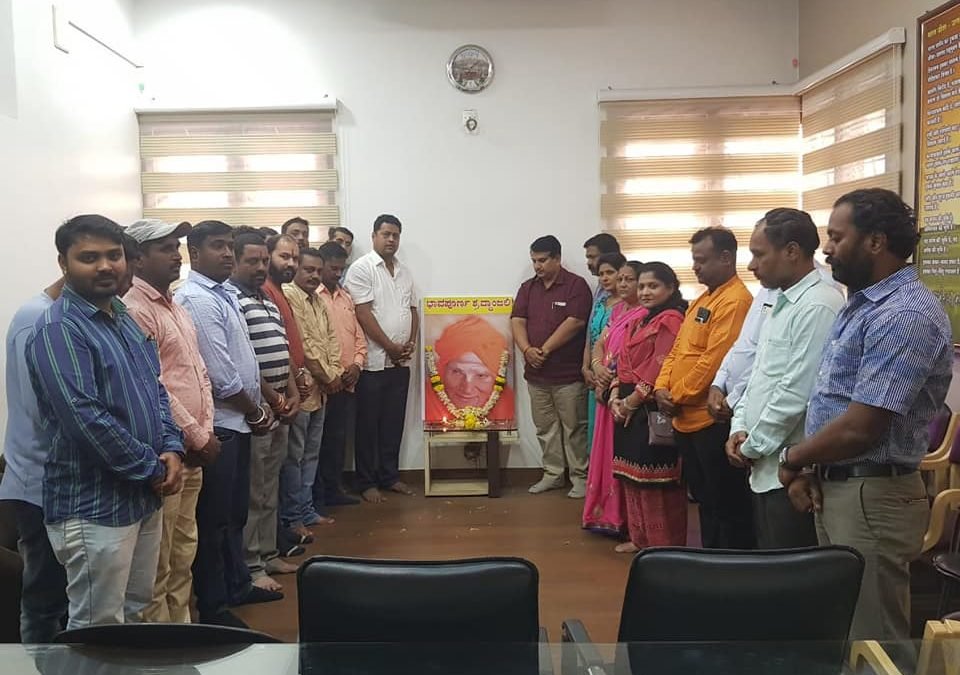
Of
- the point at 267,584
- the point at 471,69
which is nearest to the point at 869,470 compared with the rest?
the point at 267,584

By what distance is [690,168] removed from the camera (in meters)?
5.09

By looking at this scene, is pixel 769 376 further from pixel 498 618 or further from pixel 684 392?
pixel 498 618

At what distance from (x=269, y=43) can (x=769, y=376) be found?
162 inches

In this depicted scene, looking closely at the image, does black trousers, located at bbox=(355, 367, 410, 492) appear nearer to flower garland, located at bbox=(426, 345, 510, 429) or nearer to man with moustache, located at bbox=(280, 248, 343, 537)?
flower garland, located at bbox=(426, 345, 510, 429)

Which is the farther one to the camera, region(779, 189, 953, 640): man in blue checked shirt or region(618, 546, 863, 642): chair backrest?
region(779, 189, 953, 640): man in blue checked shirt

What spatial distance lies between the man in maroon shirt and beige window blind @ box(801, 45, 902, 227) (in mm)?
1648

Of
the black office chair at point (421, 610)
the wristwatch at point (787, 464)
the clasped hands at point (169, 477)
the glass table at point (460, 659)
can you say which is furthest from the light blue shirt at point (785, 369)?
the clasped hands at point (169, 477)

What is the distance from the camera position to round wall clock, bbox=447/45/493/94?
16.5 feet

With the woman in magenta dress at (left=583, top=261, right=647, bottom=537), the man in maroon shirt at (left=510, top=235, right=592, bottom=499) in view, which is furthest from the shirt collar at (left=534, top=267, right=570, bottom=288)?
the woman in magenta dress at (left=583, top=261, right=647, bottom=537)

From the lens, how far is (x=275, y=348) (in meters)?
3.30

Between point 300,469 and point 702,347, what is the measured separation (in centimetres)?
236

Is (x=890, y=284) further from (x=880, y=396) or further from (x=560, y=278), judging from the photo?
(x=560, y=278)

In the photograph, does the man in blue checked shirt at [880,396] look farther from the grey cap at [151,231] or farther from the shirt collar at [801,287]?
the grey cap at [151,231]

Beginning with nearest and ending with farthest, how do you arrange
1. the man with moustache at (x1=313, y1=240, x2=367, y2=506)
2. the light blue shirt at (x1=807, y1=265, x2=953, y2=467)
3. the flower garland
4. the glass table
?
the glass table < the light blue shirt at (x1=807, y1=265, x2=953, y2=467) < the man with moustache at (x1=313, y1=240, x2=367, y2=506) < the flower garland
